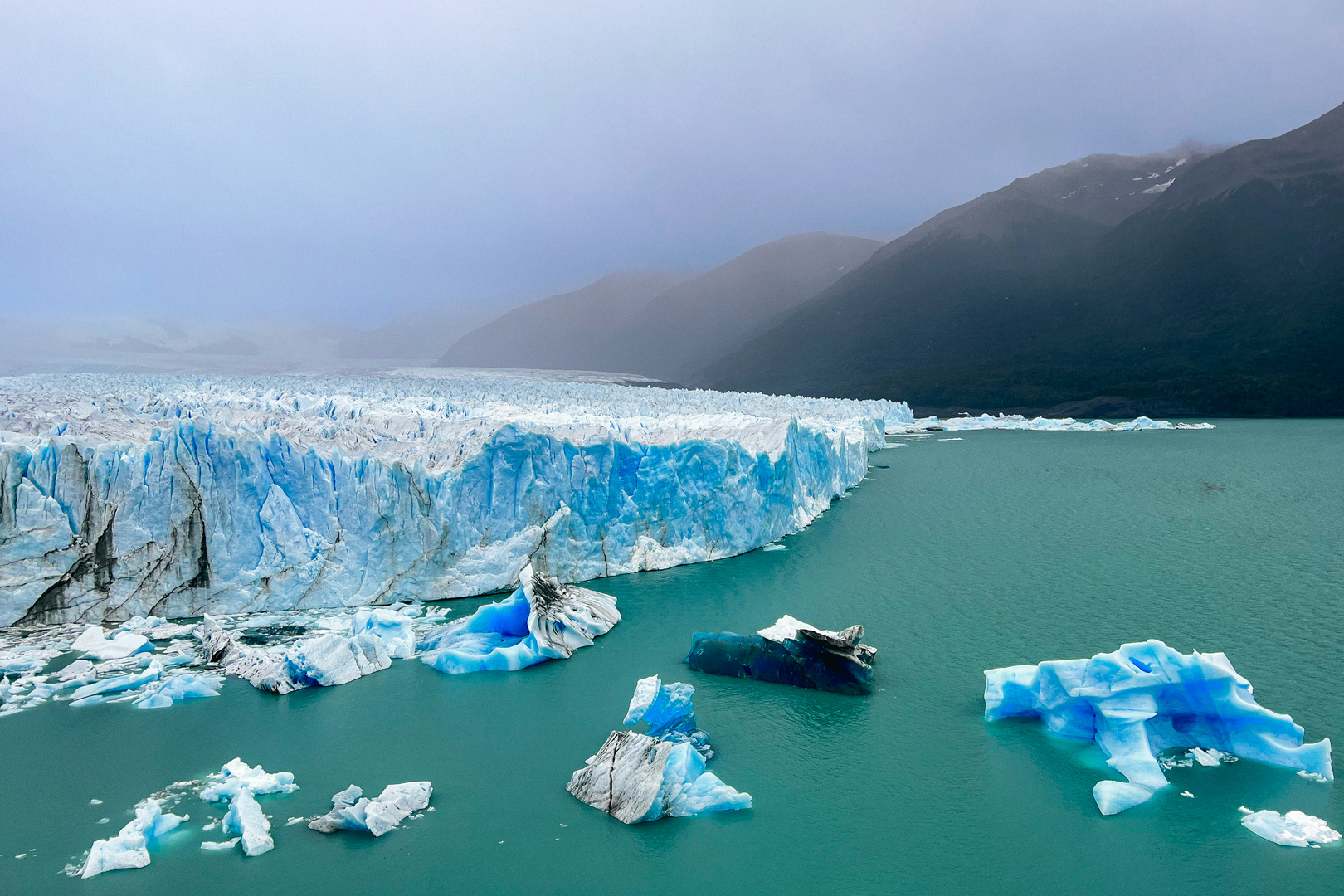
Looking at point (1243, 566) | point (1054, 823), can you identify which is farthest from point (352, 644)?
point (1243, 566)

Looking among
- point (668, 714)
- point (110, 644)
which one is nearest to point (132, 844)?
point (668, 714)

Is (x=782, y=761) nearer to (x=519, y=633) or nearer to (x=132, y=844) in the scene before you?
(x=519, y=633)

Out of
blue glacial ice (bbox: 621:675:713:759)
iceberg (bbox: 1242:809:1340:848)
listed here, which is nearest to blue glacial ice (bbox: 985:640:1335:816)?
iceberg (bbox: 1242:809:1340:848)

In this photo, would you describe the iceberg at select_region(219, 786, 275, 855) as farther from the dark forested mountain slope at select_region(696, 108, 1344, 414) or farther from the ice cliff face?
the dark forested mountain slope at select_region(696, 108, 1344, 414)

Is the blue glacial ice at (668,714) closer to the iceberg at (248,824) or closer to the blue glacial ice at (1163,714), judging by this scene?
the iceberg at (248,824)

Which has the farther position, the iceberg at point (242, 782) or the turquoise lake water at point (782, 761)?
the iceberg at point (242, 782)

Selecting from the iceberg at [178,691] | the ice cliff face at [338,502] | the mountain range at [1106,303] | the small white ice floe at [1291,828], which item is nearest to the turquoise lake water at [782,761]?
the small white ice floe at [1291,828]
